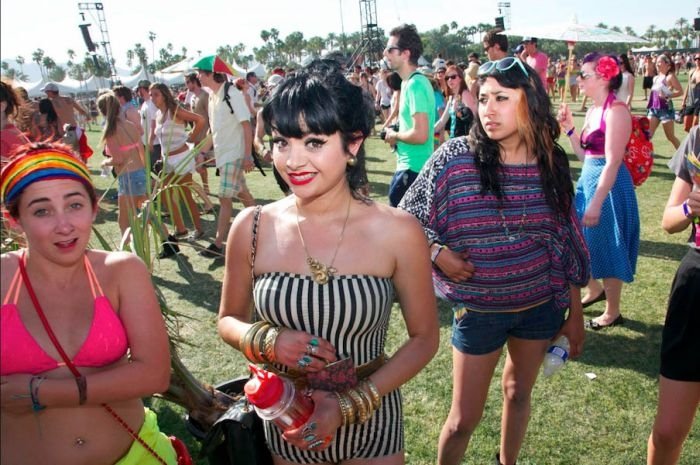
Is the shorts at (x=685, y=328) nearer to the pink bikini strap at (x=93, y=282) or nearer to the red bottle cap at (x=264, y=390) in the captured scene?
the red bottle cap at (x=264, y=390)

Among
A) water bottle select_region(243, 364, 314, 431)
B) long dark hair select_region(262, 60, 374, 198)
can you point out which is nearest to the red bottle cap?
water bottle select_region(243, 364, 314, 431)

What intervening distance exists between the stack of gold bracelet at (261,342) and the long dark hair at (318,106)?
0.62 meters

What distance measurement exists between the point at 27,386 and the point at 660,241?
668 centimetres

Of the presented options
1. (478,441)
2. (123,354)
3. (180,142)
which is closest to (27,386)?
(123,354)

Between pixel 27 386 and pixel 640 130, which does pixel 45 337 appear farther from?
pixel 640 130

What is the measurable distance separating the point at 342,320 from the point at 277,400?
→ 14.2 inches

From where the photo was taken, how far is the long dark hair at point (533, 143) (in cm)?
242

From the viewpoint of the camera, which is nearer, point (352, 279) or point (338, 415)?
point (338, 415)

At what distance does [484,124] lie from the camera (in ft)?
8.07

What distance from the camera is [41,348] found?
1.75 meters

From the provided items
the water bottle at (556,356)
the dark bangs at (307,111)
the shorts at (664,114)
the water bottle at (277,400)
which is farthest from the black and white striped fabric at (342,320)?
the shorts at (664,114)

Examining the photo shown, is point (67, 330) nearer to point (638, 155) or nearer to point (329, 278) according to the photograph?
point (329, 278)

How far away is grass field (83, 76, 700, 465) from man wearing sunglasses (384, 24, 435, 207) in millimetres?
1291

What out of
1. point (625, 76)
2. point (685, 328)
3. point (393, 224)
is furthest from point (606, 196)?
point (625, 76)
